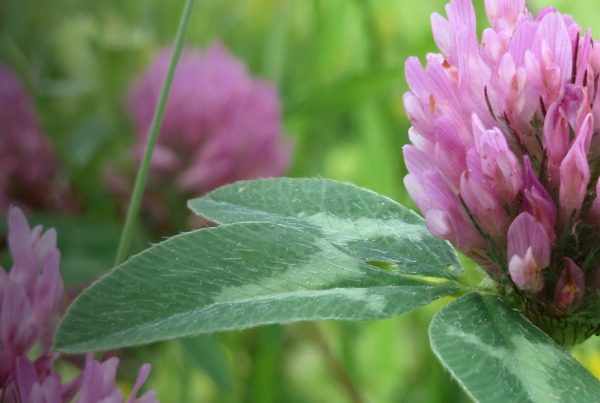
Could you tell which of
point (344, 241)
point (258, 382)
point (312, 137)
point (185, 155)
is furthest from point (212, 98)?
point (344, 241)

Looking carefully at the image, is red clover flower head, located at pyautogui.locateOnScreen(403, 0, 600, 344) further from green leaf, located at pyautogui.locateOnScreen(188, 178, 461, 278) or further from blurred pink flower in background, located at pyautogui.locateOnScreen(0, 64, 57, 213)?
blurred pink flower in background, located at pyautogui.locateOnScreen(0, 64, 57, 213)

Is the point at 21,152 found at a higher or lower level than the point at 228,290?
lower

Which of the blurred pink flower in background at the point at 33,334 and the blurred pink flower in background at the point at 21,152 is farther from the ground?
the blurred pink flower in background at the point at 33,334

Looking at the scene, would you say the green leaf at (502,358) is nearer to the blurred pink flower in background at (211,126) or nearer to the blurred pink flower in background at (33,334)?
the blurred pink flower in background at (33,334)

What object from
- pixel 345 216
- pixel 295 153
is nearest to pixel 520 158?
pixel 345 216

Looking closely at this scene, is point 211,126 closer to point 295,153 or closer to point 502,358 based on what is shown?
point 295,153

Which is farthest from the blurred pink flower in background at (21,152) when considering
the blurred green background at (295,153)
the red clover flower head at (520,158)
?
the red clover flower head at (520,158)
